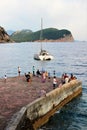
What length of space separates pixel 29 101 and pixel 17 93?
3923mm

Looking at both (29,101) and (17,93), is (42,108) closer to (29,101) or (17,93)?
(29,101)

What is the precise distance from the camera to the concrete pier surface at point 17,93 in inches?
1123

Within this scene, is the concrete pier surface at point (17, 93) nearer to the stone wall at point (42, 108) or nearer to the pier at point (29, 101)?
the pier at point (29, 101)

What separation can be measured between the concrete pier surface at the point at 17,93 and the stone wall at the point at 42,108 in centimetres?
114

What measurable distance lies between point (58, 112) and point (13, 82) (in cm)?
950

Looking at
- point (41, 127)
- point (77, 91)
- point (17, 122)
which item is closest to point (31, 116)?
point (41, 127)

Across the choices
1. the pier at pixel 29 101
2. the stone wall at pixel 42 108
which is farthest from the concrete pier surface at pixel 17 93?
the stone wall at pixel 42 108

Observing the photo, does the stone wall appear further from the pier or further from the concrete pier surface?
the concrete pier surface

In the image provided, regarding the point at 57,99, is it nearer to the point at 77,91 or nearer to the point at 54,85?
the point at 54,85

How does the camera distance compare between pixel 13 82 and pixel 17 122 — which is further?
pixel 13 82

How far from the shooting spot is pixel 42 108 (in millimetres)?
31625

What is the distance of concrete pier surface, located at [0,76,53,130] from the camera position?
28.5 m

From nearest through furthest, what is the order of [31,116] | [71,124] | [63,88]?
[31,116] → [71,124] → [63,88]

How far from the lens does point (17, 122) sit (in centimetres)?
2453
